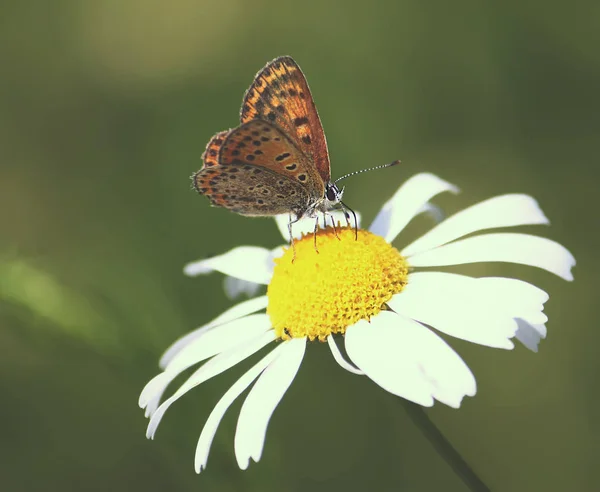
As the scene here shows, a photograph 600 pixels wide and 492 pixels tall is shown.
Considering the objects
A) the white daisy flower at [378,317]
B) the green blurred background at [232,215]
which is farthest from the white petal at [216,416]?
the green blurred background at [232,215]

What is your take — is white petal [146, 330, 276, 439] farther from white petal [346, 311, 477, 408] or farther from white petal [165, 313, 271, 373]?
white petal [346, 311, 477, 408]

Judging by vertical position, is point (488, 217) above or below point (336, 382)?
above

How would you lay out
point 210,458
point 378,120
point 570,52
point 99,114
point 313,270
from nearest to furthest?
point 313,270 → point 210,458 → point 570,52 → point 378,120 → point 99,114

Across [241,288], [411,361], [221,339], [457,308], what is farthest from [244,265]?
[411,361]

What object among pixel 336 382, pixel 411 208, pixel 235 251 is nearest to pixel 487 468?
pixel 336 382

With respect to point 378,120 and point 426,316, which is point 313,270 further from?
point 378,120

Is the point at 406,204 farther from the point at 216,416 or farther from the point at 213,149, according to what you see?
the point at 216,416
